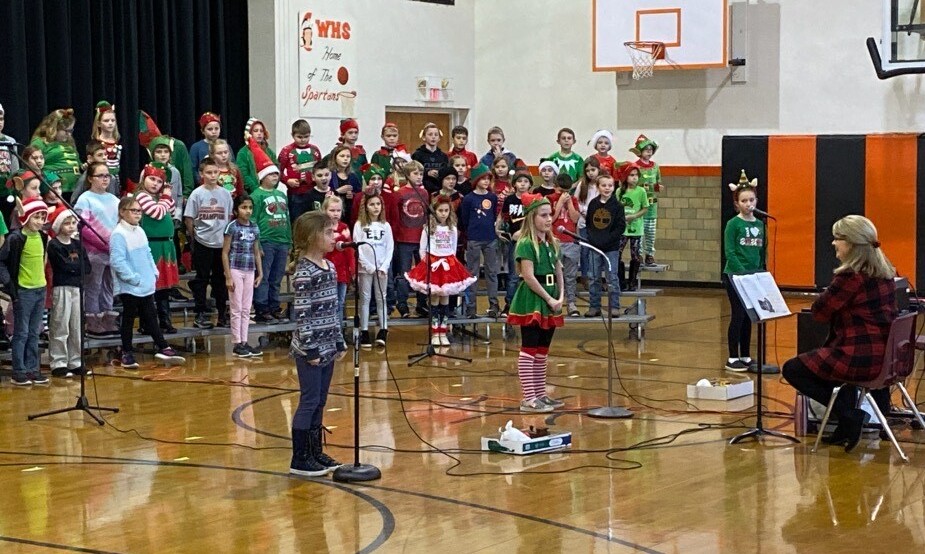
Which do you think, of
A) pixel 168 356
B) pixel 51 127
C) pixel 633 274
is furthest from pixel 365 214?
pixel 633 274

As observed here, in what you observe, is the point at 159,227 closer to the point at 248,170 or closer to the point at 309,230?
the point at 248,170

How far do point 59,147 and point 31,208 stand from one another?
1.87 m

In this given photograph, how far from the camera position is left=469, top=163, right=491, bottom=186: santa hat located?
13.1 metres

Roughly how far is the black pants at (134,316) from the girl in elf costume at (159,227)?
0.09 m

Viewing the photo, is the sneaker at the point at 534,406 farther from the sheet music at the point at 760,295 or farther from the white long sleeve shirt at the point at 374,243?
the white long sleeve shirt at the point at 374,243

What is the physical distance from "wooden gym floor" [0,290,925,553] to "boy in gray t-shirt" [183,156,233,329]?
1.34 metres

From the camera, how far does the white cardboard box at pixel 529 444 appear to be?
25.6 ft

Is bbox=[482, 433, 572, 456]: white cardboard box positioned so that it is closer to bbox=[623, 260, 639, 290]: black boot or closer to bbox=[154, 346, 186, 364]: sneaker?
bbox=[154, 346, 186, 364]: sneaker

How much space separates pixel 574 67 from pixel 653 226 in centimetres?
347

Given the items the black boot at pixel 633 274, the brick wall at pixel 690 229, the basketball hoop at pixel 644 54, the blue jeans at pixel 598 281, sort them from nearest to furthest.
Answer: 1. the blue jeans at pixel 598 281
2. the black boot at pixel 633 274
3. the basketball hoop at pixel 644 54
4. the brick wall at pixel 690 229

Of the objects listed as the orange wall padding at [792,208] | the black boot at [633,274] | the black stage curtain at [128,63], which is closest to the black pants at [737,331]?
the black boot at [633,274]

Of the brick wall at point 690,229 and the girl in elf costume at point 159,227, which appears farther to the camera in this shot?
the brick wall at point 690,229

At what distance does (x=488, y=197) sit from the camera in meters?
13.0

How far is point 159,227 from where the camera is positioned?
454 inches
